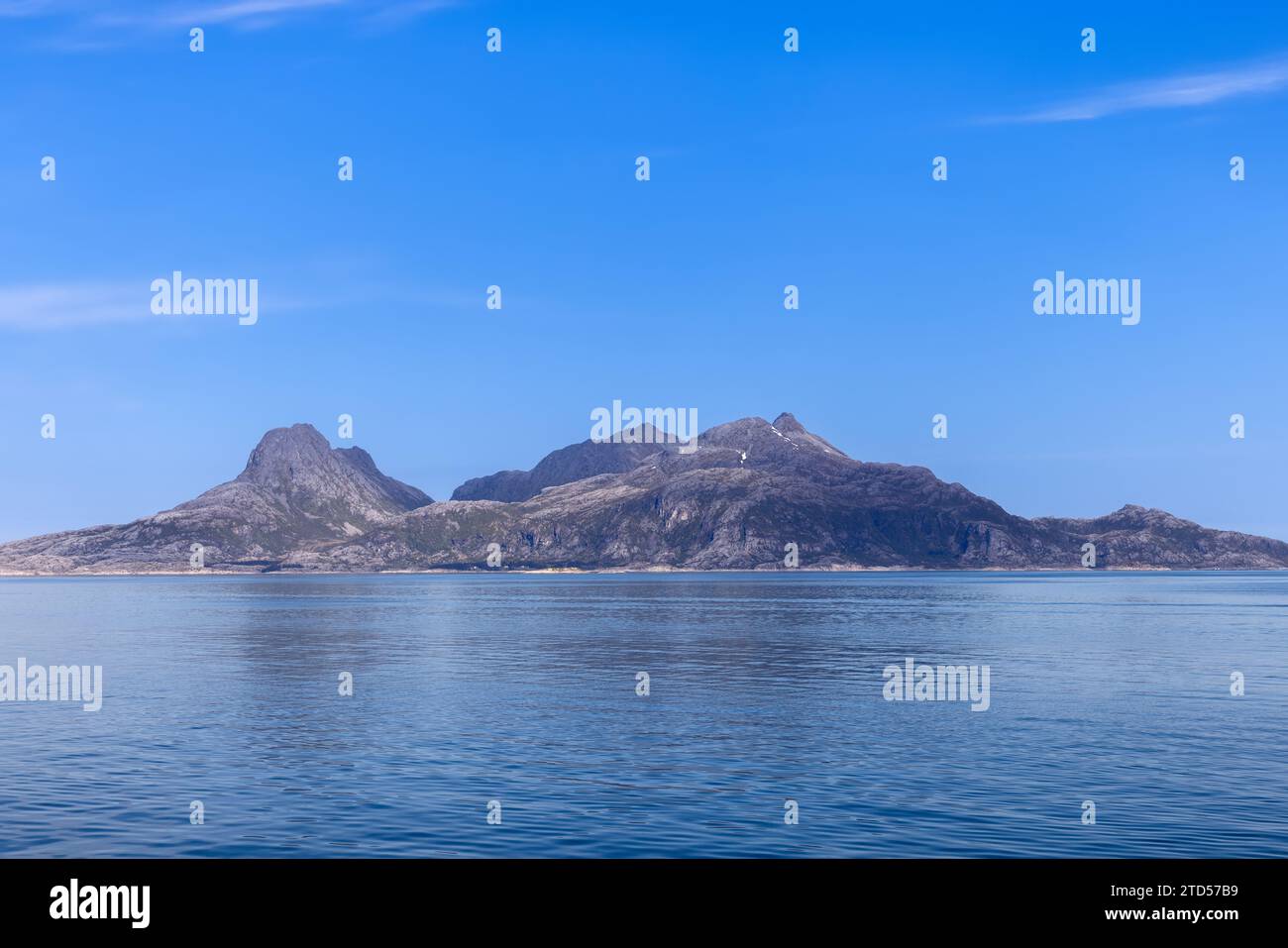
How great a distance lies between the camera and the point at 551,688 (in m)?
80.4

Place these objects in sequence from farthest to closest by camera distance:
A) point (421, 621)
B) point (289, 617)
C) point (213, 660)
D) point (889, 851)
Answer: point (289, 617) → point (421, 621) → point (213, 660) → point (889, 851)

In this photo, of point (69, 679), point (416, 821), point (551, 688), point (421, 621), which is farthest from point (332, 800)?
point (421, 621)

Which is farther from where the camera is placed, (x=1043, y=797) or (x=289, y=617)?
(x=289, y=617)

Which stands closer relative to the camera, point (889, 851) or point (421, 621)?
point (889, 851)

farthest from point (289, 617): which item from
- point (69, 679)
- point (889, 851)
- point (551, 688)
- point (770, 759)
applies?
point (889, 851)
